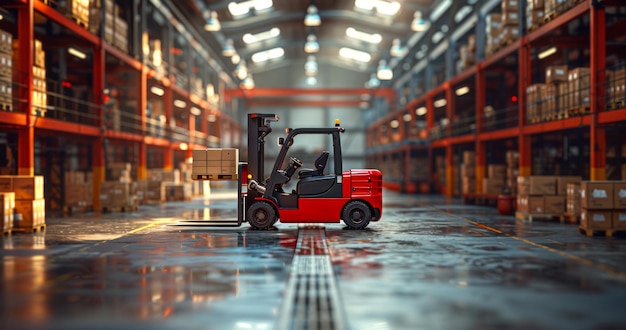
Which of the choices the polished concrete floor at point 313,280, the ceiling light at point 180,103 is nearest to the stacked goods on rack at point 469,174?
the polished concrete floor at point 313,280

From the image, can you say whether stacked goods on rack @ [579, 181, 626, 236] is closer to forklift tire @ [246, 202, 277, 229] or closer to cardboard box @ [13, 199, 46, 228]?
forklift tire @ [246, 202, 277, 229]

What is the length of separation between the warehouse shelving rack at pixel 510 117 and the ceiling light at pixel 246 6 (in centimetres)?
977

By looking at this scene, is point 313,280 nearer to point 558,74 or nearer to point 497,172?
point 558,74

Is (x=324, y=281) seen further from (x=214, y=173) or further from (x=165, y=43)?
(x=165, y=43)

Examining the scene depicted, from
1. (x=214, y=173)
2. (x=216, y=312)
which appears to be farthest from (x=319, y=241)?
(x=216, y=312)

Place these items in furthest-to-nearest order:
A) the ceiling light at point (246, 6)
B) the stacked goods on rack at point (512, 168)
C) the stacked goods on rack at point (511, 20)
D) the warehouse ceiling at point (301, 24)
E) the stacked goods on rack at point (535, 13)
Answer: the ceiling light at point (246, 6)
the warehouse ceiling at point (301, 24)
the stacked goods on rack at point (512, 168)
the stacked goods on rack at point (511, 20)
the stacked goods on rack at point (535, 13)

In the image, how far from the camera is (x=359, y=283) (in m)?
6.86

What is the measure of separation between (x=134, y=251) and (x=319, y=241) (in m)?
3.19

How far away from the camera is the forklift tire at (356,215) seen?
43.1 feet

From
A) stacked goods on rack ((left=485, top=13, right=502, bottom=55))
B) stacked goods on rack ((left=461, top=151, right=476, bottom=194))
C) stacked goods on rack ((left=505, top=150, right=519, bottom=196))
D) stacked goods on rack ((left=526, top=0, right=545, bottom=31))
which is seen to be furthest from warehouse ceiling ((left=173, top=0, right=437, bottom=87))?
stacked goods on rack ((left=526, top=0, right=545, bottom=31))

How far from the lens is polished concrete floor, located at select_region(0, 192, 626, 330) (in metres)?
5.27

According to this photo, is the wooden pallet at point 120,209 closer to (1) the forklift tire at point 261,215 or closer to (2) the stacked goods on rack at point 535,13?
(1) the forklift tire at point 261,215

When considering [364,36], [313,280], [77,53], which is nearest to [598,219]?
[313,280]

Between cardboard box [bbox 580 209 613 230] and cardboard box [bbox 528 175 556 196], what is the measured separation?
11.3 feet
